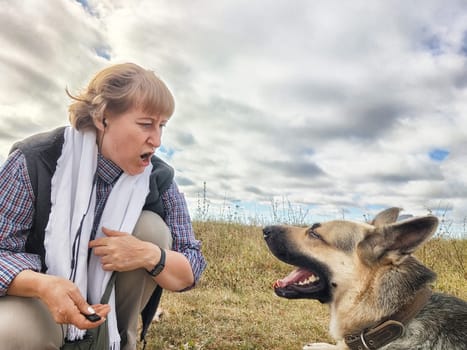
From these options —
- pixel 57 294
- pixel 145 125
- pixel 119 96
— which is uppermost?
pixel 119 96

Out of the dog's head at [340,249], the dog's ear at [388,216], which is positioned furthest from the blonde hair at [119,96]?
the dog's ear at [388,216]

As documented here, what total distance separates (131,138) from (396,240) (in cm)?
176

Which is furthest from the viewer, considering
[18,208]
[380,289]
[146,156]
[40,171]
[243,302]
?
[243,302]

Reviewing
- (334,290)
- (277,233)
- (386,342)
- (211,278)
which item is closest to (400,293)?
(386,342)

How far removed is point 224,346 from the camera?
136 inches

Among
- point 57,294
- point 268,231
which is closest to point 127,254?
point 57,294

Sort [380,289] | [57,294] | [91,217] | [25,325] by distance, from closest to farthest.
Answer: [57,294] → [25,325] → [91,217] → [380,289]

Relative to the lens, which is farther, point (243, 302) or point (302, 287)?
point (243, 302)

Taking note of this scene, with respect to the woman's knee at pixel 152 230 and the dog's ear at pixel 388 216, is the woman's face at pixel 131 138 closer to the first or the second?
the woman's knee at pixel 152 230

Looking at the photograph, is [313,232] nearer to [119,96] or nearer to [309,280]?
[309,280]

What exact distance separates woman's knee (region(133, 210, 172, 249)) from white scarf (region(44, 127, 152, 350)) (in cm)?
9

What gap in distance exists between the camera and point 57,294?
193cm

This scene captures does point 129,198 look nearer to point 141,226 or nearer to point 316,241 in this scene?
point 141,226

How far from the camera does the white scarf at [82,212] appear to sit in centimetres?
226
